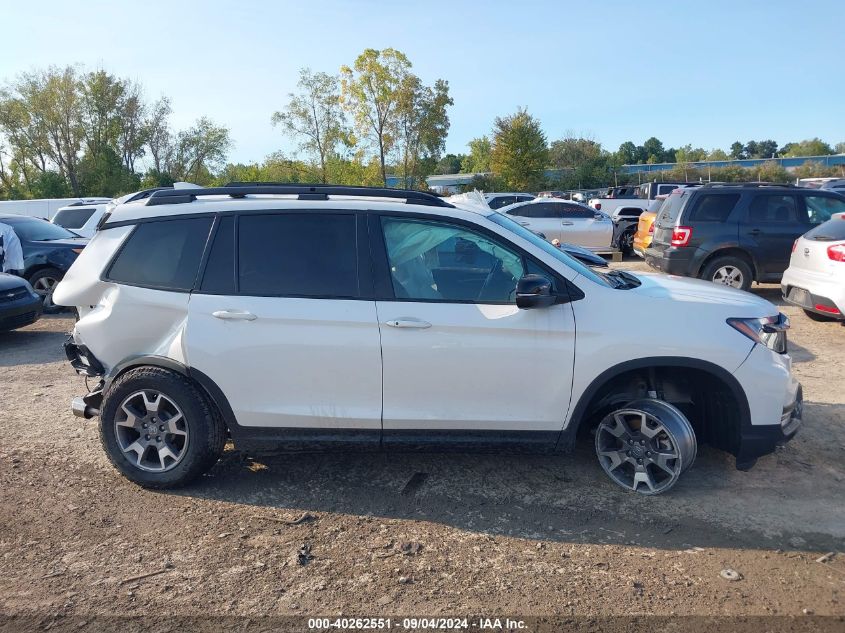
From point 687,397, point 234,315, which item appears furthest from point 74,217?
point 687,397

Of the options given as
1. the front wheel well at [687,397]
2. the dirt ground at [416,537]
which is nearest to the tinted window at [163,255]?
the dirt ground at [416,537]

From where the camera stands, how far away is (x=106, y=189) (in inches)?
1850

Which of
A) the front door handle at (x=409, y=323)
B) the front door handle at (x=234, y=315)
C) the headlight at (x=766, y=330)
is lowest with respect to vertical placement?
the headlight at (x=766, y=330)

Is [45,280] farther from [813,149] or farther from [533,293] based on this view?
[813,149]

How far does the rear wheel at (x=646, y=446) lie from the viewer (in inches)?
161

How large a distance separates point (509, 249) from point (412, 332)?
82 centimetres

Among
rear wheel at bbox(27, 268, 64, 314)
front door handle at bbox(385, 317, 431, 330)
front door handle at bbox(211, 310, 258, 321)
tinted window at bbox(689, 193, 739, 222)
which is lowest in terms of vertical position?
rear wheel at bbox(27, 268, 64, 314)

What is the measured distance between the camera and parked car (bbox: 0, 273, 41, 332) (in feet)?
29.0

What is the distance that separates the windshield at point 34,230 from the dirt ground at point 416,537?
7.73 meters

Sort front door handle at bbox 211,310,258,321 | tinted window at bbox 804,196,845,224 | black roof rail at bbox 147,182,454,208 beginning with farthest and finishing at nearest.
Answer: tinted window at bbox 804,196,845,224, black roof rail at bbox 147,182,454,208, front door handle at bbox 211,310,258,321

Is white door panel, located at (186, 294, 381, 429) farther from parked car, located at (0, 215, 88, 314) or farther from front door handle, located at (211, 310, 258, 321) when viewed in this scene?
parked car, located at (0, 215, 88, 314)

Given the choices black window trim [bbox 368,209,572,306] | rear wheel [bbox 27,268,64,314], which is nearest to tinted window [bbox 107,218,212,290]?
black window trim [bbox 368,209,572,306]

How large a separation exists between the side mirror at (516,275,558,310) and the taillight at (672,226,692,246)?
7.86 metres

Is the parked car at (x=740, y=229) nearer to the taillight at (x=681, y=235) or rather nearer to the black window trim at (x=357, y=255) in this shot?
the taillight at (x=681, y=235)
